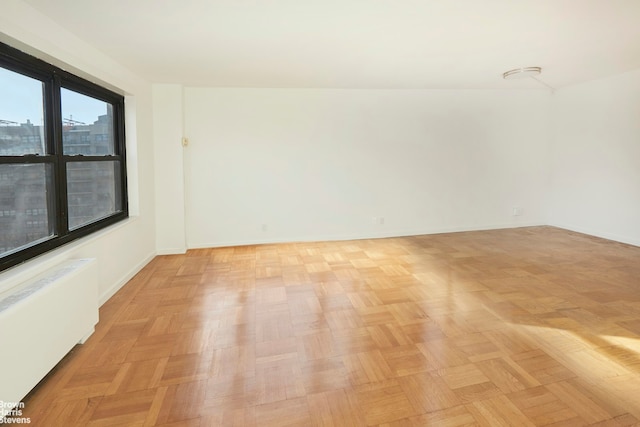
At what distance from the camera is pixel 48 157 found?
252 cm

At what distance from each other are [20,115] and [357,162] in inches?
158

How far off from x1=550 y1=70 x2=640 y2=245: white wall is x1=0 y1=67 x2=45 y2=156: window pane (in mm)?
6825

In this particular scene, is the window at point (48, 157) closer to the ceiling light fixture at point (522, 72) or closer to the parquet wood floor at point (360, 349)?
the parquet wood floor at point (360, 349)

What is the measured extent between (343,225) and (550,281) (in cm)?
281

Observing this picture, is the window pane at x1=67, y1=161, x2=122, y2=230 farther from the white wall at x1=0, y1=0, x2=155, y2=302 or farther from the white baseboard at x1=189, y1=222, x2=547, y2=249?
the white baseboard at x1=189, y1=222, x2=547, y2=249

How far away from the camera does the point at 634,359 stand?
85.9 inches

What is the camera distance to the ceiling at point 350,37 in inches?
94.0

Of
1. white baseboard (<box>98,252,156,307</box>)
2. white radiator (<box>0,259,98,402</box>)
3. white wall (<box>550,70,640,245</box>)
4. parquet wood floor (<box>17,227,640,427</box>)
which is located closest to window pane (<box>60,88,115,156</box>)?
white radiator (<box>0,259,98,402</box>)

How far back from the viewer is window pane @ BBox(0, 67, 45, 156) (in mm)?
2111

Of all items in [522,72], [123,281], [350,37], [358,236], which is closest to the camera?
[350,37]

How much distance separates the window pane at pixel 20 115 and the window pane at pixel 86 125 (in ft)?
0.91

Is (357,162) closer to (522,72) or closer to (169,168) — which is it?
(522,72)

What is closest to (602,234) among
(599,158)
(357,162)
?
(599,158)

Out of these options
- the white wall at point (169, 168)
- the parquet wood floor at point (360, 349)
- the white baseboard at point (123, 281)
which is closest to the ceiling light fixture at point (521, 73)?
the parquet wood floor at point (360, 349)
